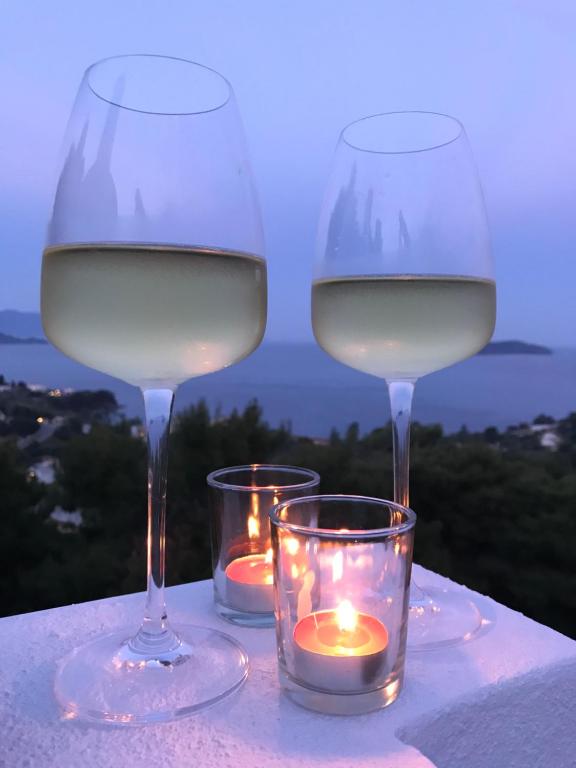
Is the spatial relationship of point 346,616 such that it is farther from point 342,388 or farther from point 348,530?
point 342,388

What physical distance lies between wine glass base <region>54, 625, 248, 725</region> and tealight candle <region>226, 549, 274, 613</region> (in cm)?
6

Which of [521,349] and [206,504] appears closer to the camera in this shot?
[206,504]

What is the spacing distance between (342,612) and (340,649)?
49 mm

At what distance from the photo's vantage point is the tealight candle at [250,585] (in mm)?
783

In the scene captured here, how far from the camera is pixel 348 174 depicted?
0.84m

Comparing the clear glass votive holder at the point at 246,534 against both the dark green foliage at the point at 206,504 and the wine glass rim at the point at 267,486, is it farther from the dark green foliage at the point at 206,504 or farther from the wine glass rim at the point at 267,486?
the dark green foliage at the point at 206,504

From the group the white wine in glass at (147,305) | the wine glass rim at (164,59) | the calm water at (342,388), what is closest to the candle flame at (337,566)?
the white wine in glass at (147,305)

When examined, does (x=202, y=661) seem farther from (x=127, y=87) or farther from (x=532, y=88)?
(x=532, y=88)

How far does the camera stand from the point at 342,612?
0.62 meters

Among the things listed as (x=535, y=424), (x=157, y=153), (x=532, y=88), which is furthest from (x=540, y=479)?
(x=157, y=153)

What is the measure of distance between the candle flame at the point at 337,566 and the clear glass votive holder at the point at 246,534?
0.19 m

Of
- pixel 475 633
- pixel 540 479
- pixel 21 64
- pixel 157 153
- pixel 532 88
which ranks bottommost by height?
pixel 540 479

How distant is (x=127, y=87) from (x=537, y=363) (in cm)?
247

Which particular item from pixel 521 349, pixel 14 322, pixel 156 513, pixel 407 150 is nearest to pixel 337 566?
pixel 156 513
